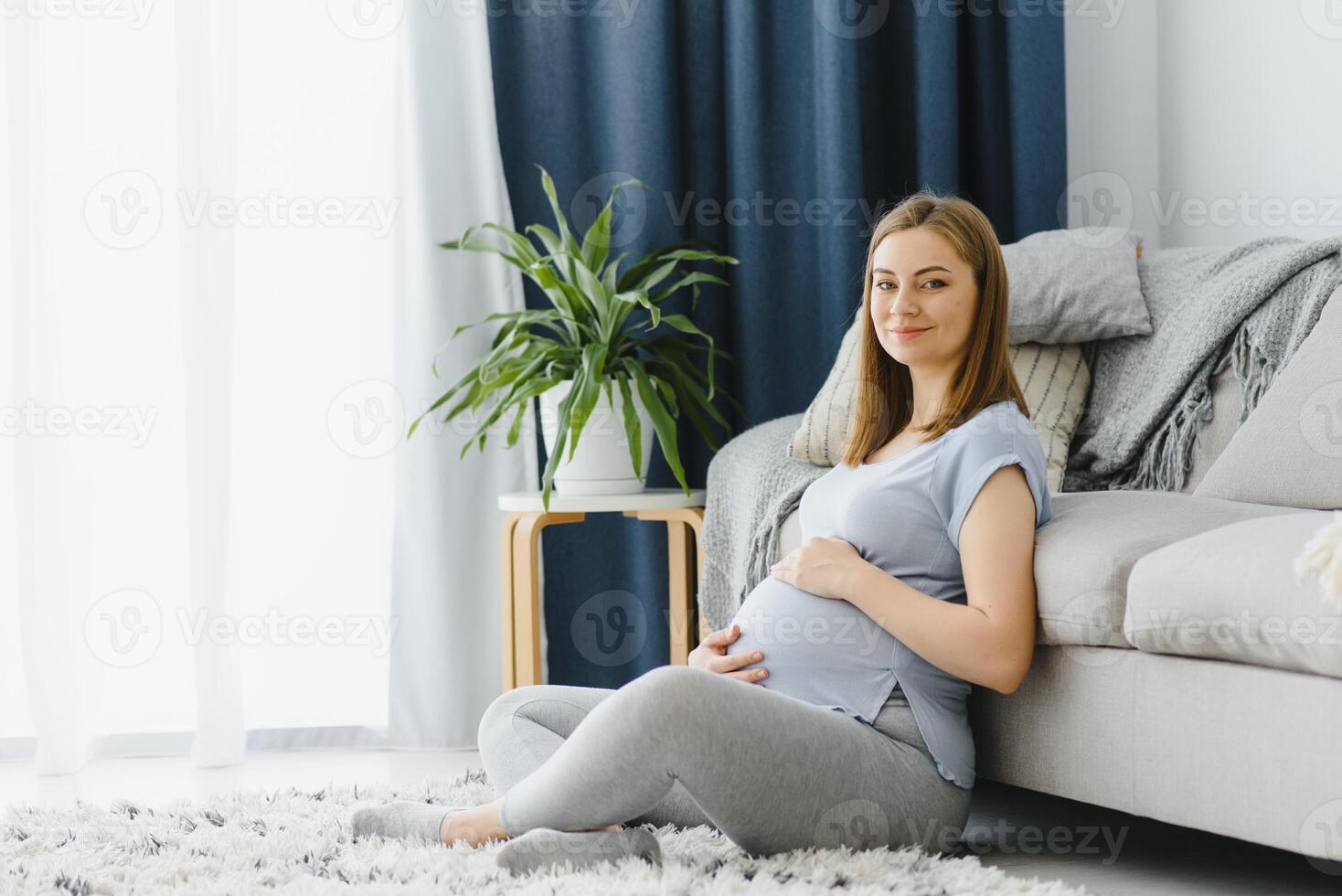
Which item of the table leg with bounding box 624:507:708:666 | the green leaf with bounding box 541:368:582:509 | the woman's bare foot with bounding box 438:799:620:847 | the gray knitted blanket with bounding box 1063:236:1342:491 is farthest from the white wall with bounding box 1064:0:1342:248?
the woman's bare foot with bounding box 438:799:620:847

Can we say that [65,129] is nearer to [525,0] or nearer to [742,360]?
[525,0]

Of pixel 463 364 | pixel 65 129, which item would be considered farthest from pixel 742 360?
pixel 65 129

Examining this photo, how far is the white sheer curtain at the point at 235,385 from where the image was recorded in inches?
93.7

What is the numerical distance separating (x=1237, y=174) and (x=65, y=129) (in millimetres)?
2268

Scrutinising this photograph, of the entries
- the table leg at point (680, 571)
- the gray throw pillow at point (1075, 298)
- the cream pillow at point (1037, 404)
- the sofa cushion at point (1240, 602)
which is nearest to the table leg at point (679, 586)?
the table leg at point (680, 571)

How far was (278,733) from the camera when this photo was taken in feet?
8.30

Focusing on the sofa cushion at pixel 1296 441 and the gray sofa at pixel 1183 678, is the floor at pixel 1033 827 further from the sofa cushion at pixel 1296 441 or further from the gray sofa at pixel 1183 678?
the sofa cushion at pixel 1296 441

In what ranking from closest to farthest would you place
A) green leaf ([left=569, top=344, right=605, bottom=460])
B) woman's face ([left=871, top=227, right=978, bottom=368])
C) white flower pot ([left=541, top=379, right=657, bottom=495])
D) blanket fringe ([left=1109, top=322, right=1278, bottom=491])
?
1. woman's face ([left=871, top=227, right=978, bottom=368])
2. blanket fringe ([left=1109, top=322, right=1278, bottom=491])
3. green leaf ([left=569, top=344, right=605, bottom=460])
4. white flower pot ([left=541, top=379, right=657, bottom=495])

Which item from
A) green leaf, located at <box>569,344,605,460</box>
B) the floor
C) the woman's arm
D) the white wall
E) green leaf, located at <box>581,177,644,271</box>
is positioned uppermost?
the white wall

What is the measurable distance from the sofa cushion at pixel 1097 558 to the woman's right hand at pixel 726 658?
321 mm

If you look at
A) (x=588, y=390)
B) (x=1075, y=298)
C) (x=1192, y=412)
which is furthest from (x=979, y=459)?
(x=588, y=390)

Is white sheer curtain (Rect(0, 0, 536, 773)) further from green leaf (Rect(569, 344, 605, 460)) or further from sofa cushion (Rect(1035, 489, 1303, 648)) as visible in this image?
sofa cushion (Rect(1035, 489, 1303, 648))

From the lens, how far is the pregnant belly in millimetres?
1424

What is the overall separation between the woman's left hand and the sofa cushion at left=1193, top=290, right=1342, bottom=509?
0.57 m
